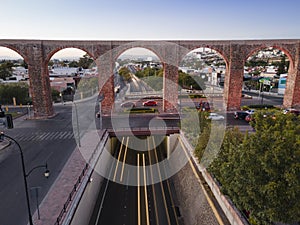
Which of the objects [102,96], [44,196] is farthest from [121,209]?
[102,96]

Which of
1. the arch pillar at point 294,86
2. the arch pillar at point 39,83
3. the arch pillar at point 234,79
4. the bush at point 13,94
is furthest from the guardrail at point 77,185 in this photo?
the bush at point 13,94

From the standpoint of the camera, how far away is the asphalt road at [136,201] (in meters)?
14.3

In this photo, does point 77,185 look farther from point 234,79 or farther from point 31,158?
point 234,79

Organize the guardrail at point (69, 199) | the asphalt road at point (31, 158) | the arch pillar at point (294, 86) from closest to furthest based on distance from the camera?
the guardrail at point (69, 199)
the asphalt road at point (31, 158)
the arch pillar at point (294, 86)

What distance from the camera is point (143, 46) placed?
1082 inches

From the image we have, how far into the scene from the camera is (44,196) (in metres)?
12.6

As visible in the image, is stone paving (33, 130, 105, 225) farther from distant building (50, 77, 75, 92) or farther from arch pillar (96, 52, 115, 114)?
distant building (50, 77, 75, 92)

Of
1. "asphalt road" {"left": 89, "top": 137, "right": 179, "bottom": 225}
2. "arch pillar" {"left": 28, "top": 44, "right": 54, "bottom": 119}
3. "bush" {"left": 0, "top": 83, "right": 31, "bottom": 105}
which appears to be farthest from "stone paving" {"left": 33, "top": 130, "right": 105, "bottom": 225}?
"bush" {"left": 0, "top": 83, "right": 31, "bottom": 105}

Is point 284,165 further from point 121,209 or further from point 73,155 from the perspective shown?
point 73,155

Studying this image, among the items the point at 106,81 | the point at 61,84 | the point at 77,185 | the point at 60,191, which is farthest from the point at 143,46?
the point at 61,84

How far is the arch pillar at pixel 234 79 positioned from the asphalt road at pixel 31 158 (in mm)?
19748

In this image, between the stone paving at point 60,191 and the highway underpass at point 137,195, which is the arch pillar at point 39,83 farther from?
the stone paving at point 60,191

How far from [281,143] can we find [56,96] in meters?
40.0

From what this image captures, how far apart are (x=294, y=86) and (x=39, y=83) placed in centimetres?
3172
